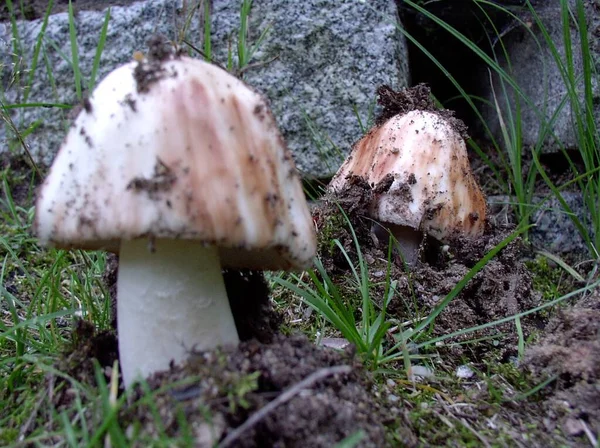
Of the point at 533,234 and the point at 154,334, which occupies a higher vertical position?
the point at 154,334

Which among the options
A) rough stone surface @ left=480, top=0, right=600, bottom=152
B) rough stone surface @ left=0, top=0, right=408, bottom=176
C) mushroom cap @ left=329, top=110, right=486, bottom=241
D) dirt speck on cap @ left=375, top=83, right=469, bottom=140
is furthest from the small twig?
rough stone surface @ left=480, top=0, right=600, bottom=152

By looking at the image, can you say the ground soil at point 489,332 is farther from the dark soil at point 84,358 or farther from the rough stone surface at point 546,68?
the dark soil at point 84,358

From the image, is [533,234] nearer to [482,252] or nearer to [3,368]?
[482,252]

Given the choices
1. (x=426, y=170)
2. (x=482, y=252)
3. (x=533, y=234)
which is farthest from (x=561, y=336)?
(x=533, y=234)

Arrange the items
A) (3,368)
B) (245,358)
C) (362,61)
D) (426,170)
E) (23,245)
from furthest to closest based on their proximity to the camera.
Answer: (362,61) → (23,245) → (426,170) → (3,368) → (245,358)

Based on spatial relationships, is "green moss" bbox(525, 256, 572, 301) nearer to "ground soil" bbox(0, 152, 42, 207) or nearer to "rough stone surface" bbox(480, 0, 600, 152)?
"rough stone surface" bbox(480, 0, 600, 152)

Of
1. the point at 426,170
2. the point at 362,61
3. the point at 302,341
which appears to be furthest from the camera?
the point at 362,61
